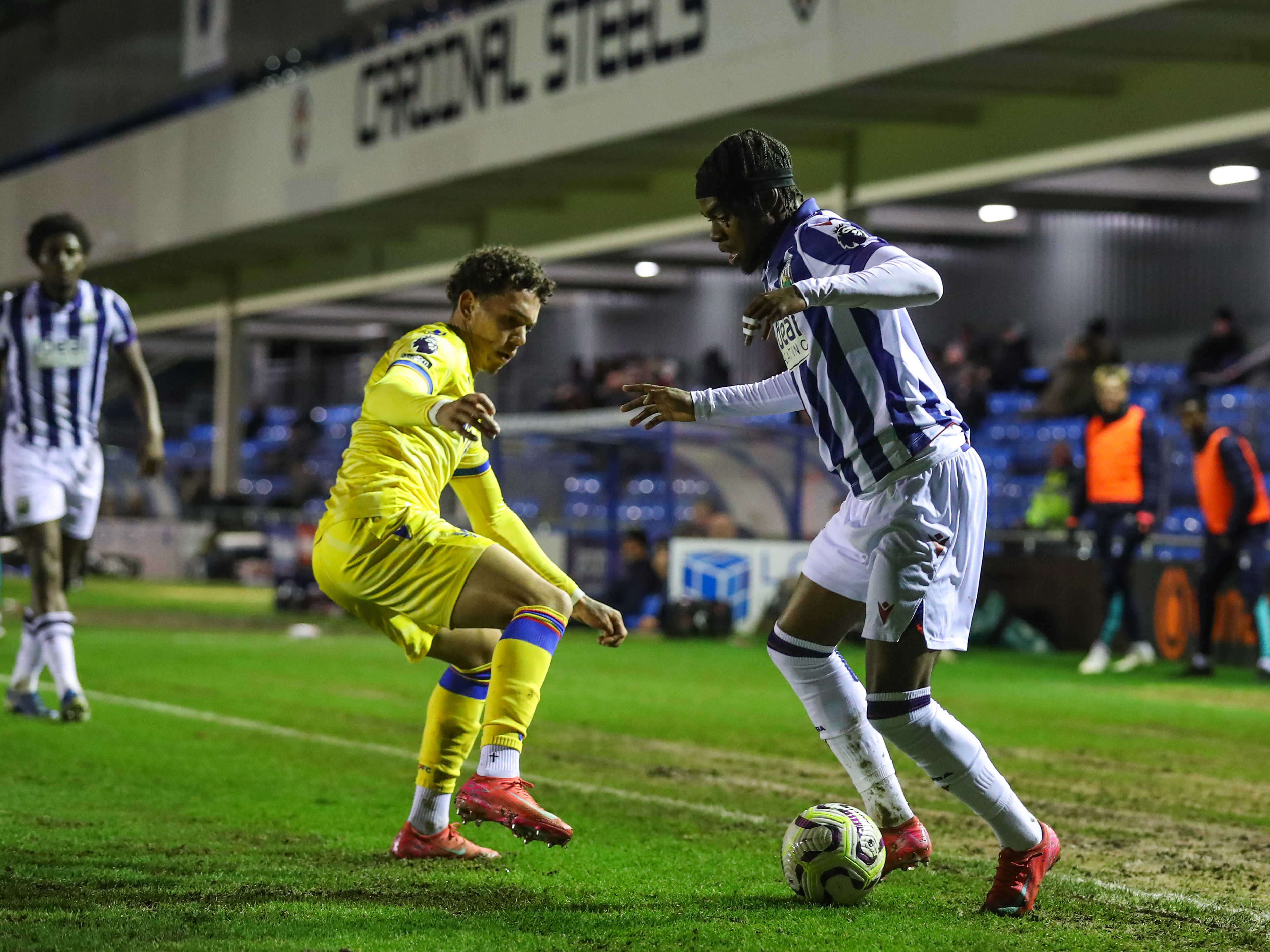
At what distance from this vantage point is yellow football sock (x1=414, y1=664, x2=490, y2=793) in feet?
16.9

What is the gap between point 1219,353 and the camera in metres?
20.1

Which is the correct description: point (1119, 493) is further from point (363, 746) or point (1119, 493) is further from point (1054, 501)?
point (363, 746)

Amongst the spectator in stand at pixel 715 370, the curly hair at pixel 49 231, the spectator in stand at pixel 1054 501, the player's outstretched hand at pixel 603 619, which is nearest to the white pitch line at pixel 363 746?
the player's outstretched hand at pixel 603 619

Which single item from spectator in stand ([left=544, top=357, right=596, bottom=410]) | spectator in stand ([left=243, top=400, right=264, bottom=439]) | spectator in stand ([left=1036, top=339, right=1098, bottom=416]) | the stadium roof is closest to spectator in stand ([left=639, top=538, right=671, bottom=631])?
the stadium roof

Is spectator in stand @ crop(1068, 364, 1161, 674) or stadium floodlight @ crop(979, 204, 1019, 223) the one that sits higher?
stadium floodlight @ crop(979, 204, 1019, 223)

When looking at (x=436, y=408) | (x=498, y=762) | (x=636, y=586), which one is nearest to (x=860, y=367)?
(x=436, y=408)

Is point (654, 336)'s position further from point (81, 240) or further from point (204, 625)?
point (81, 240)

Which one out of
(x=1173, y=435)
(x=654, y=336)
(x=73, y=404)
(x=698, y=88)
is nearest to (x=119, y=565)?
(x=654, y=336)

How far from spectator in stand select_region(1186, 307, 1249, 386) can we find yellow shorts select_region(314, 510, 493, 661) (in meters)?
16.7

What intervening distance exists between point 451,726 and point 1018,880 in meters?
1.79

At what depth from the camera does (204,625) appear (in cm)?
1784

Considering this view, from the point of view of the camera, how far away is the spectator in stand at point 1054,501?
693 inches

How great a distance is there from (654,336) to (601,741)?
2396cm

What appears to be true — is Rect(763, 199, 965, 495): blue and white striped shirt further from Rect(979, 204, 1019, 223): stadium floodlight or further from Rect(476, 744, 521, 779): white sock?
Rect(979, 204, 1019, 223): stadium floodlight
